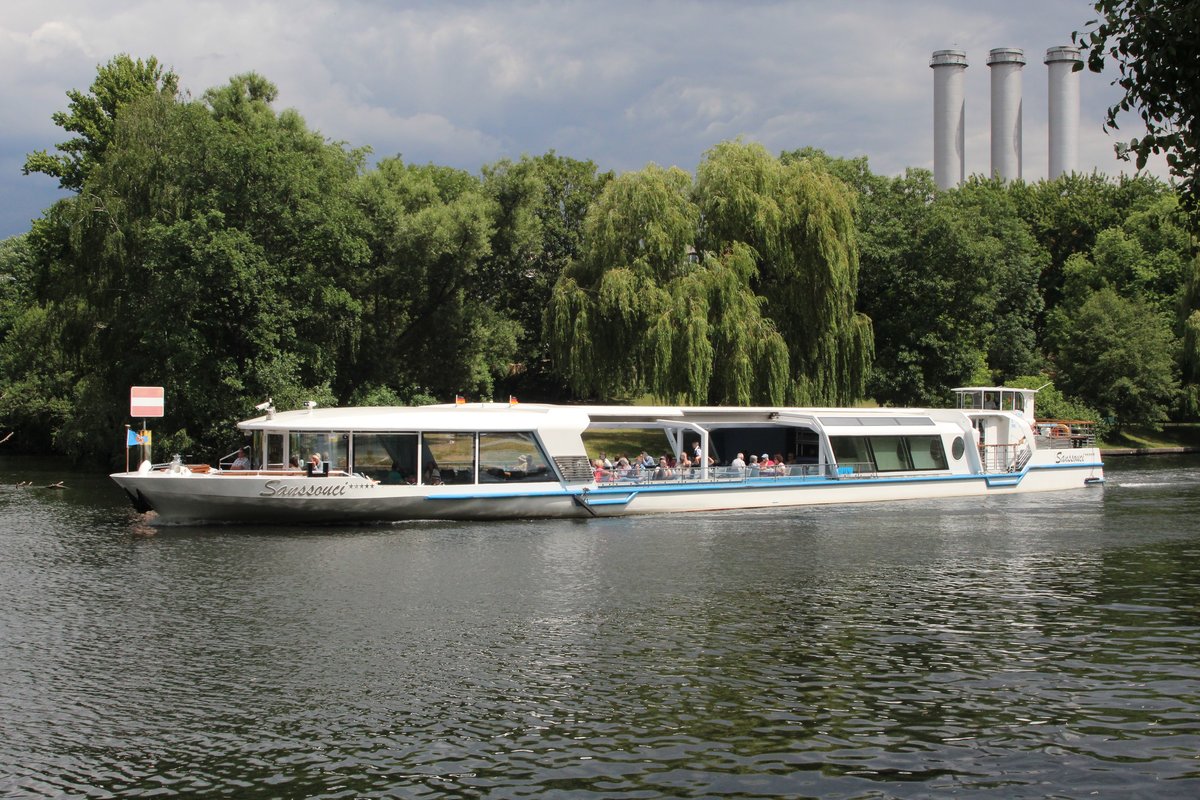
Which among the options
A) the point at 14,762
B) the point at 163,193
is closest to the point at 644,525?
the point at 14,762

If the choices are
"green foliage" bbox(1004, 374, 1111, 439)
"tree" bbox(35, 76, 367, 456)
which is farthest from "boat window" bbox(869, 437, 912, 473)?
"green foliage" bbox(1004, 374, 1111, 439)

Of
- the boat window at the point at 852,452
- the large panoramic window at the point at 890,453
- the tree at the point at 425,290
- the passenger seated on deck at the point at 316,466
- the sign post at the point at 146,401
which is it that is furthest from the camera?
the tree at the point at 425,290

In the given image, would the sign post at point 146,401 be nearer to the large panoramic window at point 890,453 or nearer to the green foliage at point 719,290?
the green foliage at point 719,290

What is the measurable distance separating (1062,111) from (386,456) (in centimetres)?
11242

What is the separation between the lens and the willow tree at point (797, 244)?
2127 inches

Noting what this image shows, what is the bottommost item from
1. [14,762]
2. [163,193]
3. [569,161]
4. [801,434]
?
[14,762]

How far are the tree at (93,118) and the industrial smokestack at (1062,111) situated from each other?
98229 millimetres

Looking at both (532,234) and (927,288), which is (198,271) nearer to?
(532,234)

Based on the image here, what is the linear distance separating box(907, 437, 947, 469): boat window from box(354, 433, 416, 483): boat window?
2005cm

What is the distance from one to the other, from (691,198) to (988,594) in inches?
1335

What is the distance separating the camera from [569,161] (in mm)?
68250

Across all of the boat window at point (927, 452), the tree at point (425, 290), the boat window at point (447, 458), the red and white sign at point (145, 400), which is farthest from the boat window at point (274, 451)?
the boat window at point (927, 452)

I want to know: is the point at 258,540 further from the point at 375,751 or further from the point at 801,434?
the point at 801,434

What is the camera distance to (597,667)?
61.8 feet
